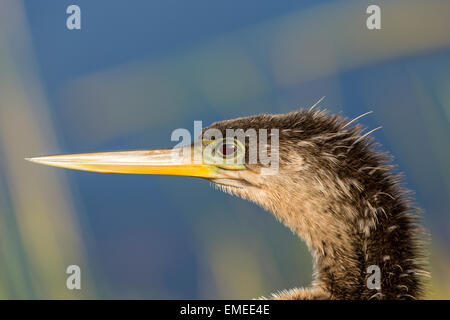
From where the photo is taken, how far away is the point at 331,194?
31.6 inches

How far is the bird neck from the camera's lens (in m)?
0.80

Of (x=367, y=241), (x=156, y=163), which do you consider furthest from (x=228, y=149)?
(x=367, y=241)

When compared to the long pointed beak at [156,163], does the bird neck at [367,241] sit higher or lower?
lower

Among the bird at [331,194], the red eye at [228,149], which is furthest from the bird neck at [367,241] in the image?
the red eye at [228,149]

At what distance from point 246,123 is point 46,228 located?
79cm

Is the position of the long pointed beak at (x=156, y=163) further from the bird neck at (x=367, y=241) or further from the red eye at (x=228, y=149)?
the bird neck at (x=367, y=241)

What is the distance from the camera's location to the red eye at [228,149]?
34.3 inches

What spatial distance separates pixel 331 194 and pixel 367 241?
101 mm

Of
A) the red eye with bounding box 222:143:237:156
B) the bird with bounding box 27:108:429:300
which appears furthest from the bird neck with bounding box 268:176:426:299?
the red eye with bounding box 222:143:237:156

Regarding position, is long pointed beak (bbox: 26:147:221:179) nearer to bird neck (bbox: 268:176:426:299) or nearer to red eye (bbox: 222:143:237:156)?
red eye (bbox: 222:143:237:156)

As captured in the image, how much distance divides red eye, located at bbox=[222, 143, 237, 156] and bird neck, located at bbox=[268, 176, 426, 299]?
148 mm
